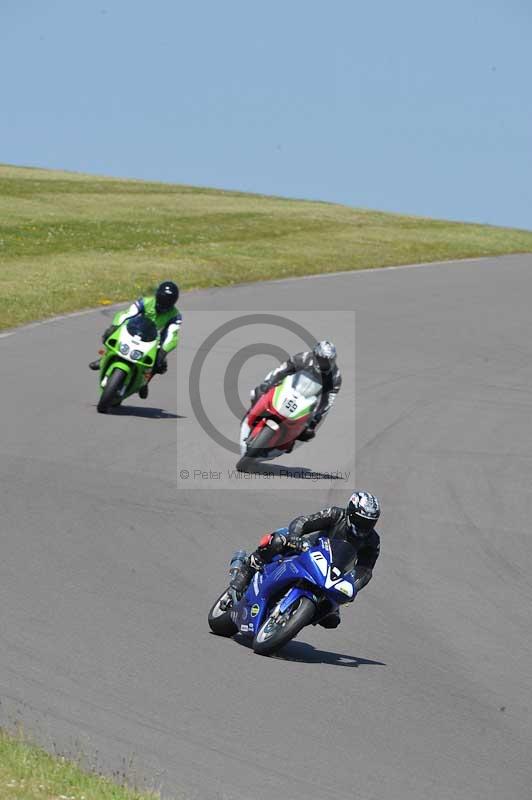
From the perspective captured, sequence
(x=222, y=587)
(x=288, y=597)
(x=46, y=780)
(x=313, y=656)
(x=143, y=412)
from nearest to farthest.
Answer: (x=46, y=780) < (x=288, y=597) < (x=313, y=656) < (x=222, y=587) < (x=143, y=412)

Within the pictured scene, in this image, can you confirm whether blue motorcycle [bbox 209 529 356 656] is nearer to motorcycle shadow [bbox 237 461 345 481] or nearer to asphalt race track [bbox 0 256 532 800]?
asphalt race track [bbox 0 256 532 800]

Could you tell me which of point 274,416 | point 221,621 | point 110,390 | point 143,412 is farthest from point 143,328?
point 221,621

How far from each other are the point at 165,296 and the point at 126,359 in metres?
0.99

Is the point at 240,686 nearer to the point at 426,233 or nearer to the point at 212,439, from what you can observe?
the point at 212,439

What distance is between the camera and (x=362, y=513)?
29.7 ft

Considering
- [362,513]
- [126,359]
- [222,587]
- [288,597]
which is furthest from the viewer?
[126,359]

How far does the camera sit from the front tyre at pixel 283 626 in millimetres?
8781

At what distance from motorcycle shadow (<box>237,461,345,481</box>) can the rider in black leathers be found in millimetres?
390

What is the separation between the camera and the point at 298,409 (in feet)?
50.1

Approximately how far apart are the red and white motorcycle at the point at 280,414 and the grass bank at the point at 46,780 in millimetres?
8937

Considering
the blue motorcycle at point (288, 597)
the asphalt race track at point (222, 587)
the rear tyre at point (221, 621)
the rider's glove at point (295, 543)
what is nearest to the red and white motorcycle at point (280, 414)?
the asphalt race track at point (222, 587)

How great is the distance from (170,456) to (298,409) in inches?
59.2

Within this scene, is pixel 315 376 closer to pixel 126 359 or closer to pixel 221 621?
pixel 126 359

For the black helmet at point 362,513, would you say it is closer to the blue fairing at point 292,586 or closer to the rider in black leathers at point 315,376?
the blue fairing at point 292,586
